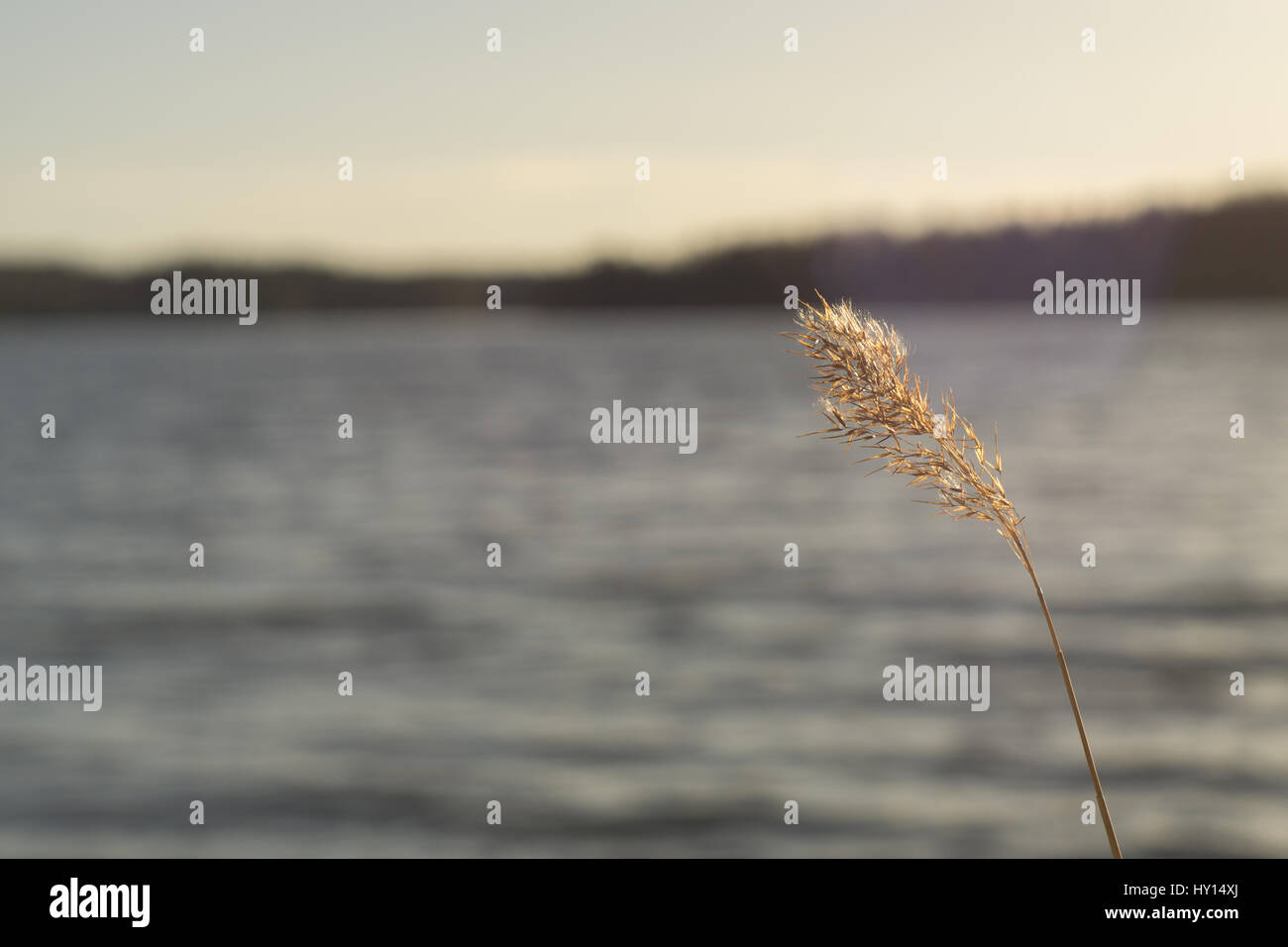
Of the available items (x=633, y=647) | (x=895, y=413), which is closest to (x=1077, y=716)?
(x=895, y=413)

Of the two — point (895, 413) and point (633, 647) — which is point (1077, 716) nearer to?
point (895, 413)

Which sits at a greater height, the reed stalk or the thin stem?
the reed stalk

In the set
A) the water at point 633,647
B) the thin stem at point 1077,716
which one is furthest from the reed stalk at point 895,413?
the water at point 633,647

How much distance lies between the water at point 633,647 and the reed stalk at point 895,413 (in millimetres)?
7670

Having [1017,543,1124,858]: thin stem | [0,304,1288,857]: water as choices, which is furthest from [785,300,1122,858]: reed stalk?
[0,304,1288,857]: water

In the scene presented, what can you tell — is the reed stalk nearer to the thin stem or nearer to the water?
the thin stem

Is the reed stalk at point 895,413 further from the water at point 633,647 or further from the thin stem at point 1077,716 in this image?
the water at point 633,647

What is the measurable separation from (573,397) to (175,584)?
34.5m

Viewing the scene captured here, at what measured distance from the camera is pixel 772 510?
23344 mm

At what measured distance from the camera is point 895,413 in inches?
79.9

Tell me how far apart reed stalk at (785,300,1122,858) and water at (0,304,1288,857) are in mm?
7670

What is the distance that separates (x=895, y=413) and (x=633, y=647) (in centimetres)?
1302

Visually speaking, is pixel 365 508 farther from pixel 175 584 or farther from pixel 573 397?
pixel 573 397

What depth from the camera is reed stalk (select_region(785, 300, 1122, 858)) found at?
77.0 inches
